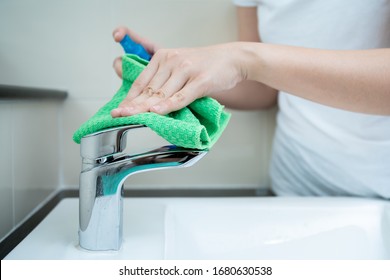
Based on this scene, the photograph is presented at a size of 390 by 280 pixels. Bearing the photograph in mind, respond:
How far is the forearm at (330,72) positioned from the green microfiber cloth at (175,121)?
0.09m

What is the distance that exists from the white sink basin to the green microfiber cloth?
0.18 m

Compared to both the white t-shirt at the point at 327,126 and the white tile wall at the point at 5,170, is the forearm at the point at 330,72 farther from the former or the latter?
the white tile wall at the point at 5,170

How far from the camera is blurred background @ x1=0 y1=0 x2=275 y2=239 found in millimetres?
840

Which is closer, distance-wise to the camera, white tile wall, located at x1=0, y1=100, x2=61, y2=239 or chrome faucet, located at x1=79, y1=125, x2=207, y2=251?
chrome faucet, located at x1=79, y1=125, x2=207, y2=251

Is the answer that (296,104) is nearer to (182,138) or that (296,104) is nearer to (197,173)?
(197,173)

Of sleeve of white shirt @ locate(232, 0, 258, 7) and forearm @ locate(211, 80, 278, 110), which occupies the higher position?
sleeve of white shirt @ locate(232, 0, 258, 7)

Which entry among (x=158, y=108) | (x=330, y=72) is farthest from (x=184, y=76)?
(x=330, y=72)

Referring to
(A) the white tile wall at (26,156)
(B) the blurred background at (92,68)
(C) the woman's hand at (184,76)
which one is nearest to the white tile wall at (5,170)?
(A) the white tile wall at (26,156)

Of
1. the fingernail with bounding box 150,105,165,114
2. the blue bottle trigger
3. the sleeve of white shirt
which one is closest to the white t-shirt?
the sleeve of white shirt

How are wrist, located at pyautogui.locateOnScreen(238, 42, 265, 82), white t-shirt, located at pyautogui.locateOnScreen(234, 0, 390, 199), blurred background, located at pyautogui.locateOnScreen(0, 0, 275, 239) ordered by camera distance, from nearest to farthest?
wrist, located at pyautogui.locateOnScreen(238, 42, 265, 82)
white t-shirt, located at pyautogui.locateOnScreen(234, 0, 390, 199)
blurred background, located at pyautogui.locateOnScreen(0, 0, 275, 239)

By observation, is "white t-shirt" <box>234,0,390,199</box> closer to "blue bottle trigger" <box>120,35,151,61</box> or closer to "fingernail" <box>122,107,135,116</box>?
"blue bottle trigger" <box>120,35,151,61</box>

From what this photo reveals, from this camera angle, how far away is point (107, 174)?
53 centimetres

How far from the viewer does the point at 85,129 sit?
506 mm

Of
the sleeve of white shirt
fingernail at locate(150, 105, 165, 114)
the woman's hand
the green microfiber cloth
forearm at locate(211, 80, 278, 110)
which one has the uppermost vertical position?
the sleeve of white shirt
